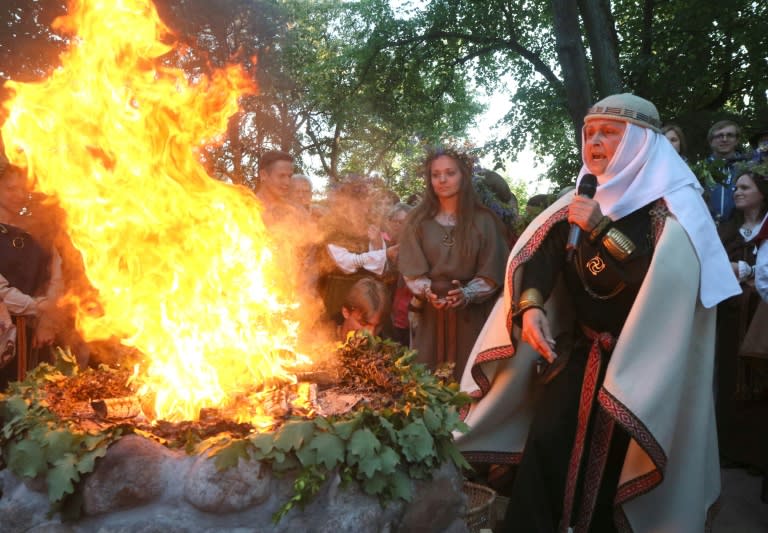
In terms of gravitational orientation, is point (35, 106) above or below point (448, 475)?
above

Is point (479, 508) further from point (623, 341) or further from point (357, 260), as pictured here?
point (357, 260)

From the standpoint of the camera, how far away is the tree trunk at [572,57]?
11047mm

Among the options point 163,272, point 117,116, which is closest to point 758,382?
point 163,272

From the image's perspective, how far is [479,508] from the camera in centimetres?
412

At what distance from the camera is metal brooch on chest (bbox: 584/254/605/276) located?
13.5 ft

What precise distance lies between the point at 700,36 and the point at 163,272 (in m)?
14.0

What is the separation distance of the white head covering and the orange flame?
81.1 inches

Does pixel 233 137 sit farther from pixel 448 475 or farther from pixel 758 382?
pixel 448 475

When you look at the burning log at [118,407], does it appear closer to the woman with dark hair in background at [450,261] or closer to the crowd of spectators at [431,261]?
the crowd of spectators at [431,261]

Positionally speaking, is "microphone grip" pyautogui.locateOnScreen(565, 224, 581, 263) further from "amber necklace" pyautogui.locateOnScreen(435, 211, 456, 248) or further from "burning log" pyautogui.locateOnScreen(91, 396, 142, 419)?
"burning log" pyautogui.locateOnScreen(91, 396, 142, 419)

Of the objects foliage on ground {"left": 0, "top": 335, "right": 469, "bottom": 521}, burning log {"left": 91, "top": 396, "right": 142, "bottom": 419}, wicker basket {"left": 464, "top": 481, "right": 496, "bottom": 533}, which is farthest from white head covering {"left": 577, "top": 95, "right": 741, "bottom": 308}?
burning log {"left": 91, "top": 396, "right": 142, "bottom": 419}

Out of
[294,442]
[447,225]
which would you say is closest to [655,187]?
[447,225]

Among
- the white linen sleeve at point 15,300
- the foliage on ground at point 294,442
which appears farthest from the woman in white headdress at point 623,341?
the white linen sleeve at point 15,300

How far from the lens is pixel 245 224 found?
167 inches
